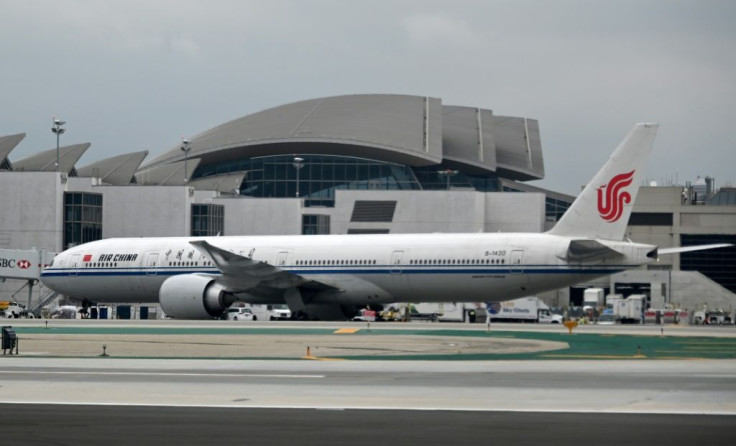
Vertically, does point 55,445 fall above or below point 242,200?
below

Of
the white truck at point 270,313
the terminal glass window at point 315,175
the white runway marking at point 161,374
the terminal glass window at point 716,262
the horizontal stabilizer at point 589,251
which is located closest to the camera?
the white runway marking at point 161,374

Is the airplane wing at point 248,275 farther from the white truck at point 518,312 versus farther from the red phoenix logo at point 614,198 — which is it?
the white truck at point 518,312

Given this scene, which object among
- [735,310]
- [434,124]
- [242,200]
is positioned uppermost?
[434,124]

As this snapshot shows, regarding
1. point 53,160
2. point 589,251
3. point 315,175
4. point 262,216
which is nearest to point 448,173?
point 315,175

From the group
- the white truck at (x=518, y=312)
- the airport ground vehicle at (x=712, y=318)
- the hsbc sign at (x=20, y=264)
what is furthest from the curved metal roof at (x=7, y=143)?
the airport ground vehicle at (x=712, y=318)

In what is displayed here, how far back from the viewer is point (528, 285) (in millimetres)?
48594

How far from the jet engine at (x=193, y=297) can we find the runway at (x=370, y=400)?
2281cm

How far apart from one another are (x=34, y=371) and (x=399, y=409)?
10.9m

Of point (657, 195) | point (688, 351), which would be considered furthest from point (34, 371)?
point (657, 195)

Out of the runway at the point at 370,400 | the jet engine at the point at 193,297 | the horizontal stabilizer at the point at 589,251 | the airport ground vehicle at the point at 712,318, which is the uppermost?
the horizontal stabilizer at the point at 589,251

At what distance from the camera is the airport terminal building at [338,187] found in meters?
86.3

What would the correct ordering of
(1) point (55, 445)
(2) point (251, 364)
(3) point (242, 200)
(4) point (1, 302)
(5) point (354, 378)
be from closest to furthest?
1. (1) point (55, 445)
2. (5) point (354, 378)
3. (2) point (251, 364)
4. (4) point (1, 302)
5. (3) point (242, 200)

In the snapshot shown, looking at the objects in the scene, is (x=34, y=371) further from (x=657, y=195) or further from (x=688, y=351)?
(x=657, y=195)

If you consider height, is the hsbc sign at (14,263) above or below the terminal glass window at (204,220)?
below
